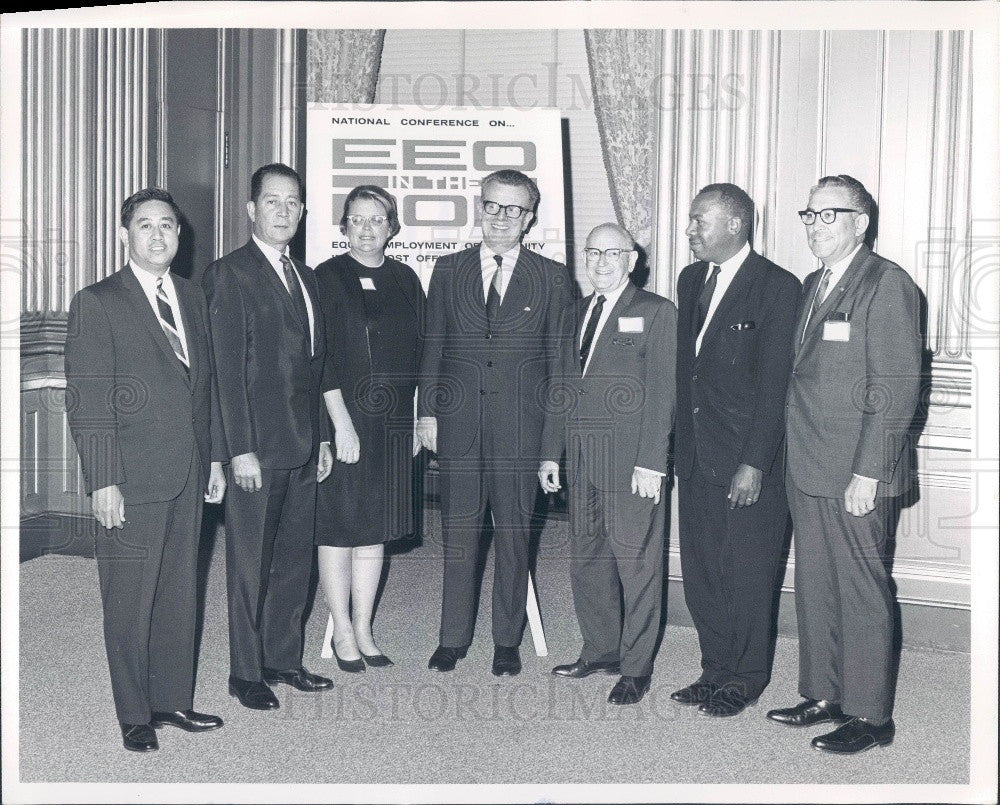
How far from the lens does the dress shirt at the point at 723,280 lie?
3.35m

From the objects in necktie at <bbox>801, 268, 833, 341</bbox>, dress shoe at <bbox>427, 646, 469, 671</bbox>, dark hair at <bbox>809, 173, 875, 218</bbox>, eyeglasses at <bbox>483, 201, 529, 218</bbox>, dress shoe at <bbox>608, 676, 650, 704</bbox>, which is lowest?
dress shoe at <bbox>608, 676, 650, 704</bbox>

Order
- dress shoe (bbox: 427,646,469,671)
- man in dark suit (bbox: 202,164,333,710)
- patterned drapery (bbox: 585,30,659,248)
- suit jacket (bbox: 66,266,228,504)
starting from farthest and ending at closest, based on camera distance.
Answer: patterned drapery (bbox: 585,30,659,248) → dress shoe (bbox: 427,646,469,671) → man in dark suit (bbox: 202,164,333,710) → suit jacket (bbox: 66,266,228,504)

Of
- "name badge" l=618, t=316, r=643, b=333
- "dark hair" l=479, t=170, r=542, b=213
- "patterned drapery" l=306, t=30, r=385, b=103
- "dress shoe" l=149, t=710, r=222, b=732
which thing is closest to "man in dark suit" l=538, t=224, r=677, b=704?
"name badge" l=618, t=316, r=643, b=333

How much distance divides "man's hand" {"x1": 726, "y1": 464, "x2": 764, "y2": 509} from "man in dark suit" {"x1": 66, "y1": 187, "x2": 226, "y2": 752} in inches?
57.2

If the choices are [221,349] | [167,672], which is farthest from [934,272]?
[167,672]

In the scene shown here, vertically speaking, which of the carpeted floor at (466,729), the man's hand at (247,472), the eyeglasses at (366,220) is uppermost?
the eyeglasses at (366,220)

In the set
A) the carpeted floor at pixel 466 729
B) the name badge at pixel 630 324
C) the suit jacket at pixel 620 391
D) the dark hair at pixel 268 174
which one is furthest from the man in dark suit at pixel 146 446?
the name badge at pixel 630 324

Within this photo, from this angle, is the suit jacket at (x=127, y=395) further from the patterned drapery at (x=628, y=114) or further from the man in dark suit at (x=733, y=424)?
the patterned drapery at (x=628, y=114)

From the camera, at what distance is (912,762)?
3.08 m

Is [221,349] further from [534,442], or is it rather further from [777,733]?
[777,733]

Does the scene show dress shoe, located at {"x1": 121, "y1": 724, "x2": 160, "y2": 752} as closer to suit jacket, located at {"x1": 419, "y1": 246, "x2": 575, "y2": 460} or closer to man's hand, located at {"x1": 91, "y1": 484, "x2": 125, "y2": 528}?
man's hand, located at {"x1": 91, "y1": 484, "x2": 125, "y2": 528}

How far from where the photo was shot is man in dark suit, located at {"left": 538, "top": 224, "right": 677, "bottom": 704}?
332 centimetres

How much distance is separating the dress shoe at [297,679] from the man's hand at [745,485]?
1.30 m

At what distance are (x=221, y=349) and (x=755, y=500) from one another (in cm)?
155
